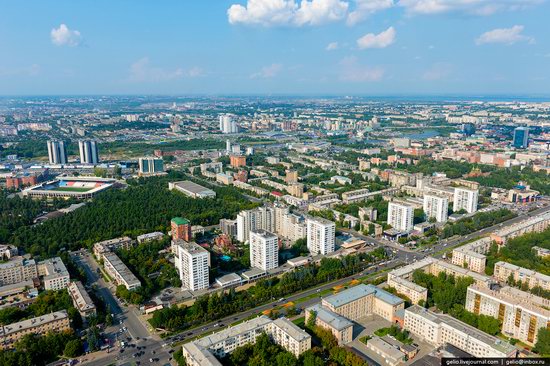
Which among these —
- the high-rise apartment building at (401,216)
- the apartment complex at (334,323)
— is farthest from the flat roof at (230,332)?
the high-rise apartment building at (401,216)

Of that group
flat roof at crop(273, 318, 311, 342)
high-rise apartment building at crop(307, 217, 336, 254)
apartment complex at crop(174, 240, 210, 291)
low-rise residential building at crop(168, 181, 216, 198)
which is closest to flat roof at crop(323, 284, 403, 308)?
flat roof at crop(273, 318, 311, 342)

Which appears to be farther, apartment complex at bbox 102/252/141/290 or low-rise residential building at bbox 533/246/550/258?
low-rise residential building at bbox 533/246/550/258

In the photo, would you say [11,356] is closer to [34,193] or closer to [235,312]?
[235,312]

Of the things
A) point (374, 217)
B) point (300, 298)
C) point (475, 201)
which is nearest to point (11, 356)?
point (300, 298)

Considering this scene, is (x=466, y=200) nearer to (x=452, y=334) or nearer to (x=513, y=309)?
(x=513, y=309)

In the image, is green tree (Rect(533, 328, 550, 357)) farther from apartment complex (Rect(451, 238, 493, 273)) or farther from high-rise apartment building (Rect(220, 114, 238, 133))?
high-rise apartment building (Rect(220, 114, 238, 133))
